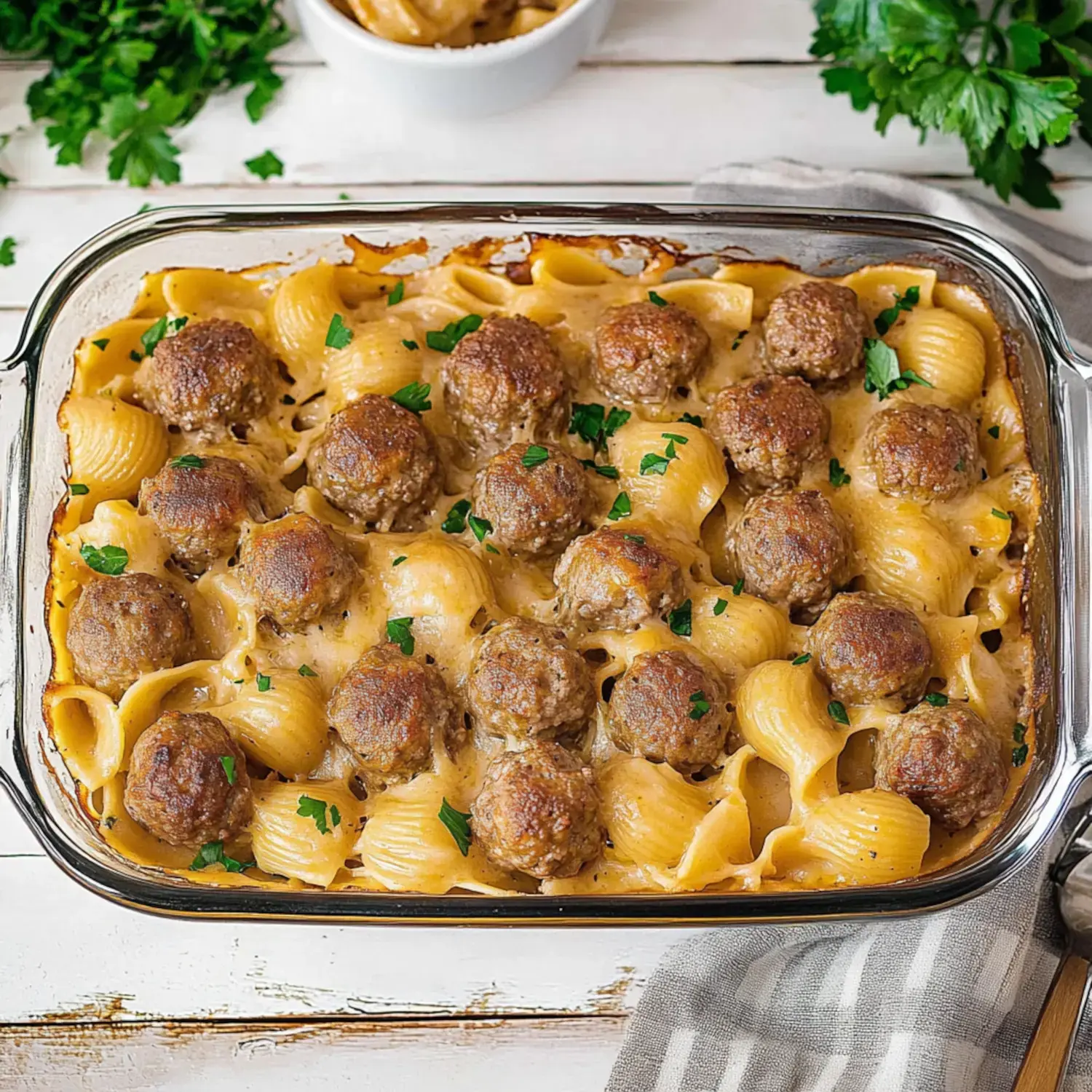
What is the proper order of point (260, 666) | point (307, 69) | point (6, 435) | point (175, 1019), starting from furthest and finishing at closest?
point (307, 69), point (175, 1019), point (6, 435), point (260, 666)

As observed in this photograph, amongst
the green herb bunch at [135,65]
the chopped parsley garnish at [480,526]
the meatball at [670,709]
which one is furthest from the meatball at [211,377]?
the meatball at [670,709]

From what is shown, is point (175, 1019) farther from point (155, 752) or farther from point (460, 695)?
point (460, 695)

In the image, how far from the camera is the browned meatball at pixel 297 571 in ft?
8.32

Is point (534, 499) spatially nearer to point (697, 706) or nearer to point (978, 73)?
point (697, 706)

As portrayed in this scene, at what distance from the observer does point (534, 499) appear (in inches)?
103

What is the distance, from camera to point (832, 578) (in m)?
2.63

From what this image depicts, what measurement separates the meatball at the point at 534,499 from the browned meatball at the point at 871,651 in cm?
54

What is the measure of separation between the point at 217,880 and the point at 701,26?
2514 mm

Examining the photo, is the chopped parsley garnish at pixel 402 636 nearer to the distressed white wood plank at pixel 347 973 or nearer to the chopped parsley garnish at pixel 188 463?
the chopped parsley garnish at pixel 188 463

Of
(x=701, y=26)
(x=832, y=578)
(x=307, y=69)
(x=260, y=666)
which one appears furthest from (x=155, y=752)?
(x=701, y=26)

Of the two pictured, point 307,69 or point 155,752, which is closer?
point 155,752

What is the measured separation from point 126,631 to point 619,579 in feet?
3.16

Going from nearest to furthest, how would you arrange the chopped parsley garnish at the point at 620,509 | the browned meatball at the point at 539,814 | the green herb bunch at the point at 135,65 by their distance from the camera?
the browned meatball at the point at 539,814
the chopped parsley garnish at the point at 620,509
the green herb bunch at the point at 135,65

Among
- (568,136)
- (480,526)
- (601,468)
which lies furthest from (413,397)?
(568,136)
